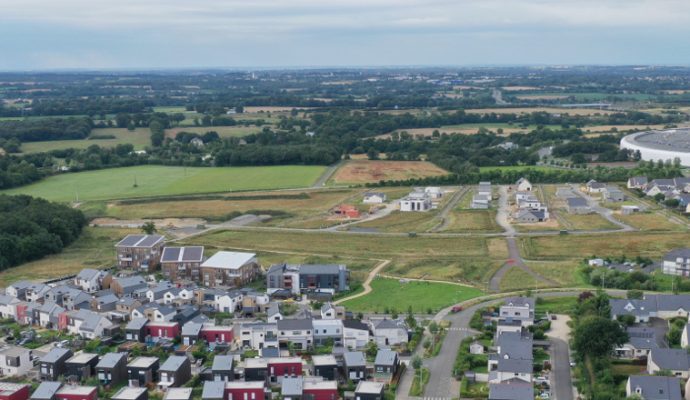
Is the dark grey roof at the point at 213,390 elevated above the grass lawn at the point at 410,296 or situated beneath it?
elevated above

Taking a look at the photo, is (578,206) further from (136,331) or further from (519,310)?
(136,331)

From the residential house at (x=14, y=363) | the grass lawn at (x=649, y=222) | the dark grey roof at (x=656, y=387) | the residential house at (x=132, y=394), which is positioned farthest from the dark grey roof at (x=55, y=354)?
the grass lawn at (x=649, y=222)

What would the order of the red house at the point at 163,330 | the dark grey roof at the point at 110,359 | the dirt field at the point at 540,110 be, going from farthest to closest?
the dirt field at the point at 540,110
the red house at the point at 163,330
the dark grey roof at the point at 110,359

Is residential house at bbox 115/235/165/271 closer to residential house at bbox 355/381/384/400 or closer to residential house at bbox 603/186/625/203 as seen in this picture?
residential house at bbox 355/381/384/400

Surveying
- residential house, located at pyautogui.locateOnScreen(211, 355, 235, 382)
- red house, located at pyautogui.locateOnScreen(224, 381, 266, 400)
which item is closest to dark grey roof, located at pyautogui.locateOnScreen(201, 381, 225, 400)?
red house, located at pyautogui.locateOnScreen(224, 381, 266, 400)

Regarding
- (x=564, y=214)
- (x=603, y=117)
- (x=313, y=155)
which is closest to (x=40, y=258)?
(x=564, y=214)

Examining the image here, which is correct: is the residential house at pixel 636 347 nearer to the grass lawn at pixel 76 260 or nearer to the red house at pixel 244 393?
the red house at pixel 244 393

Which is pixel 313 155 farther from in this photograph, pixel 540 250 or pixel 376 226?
→ pixel 540 250
